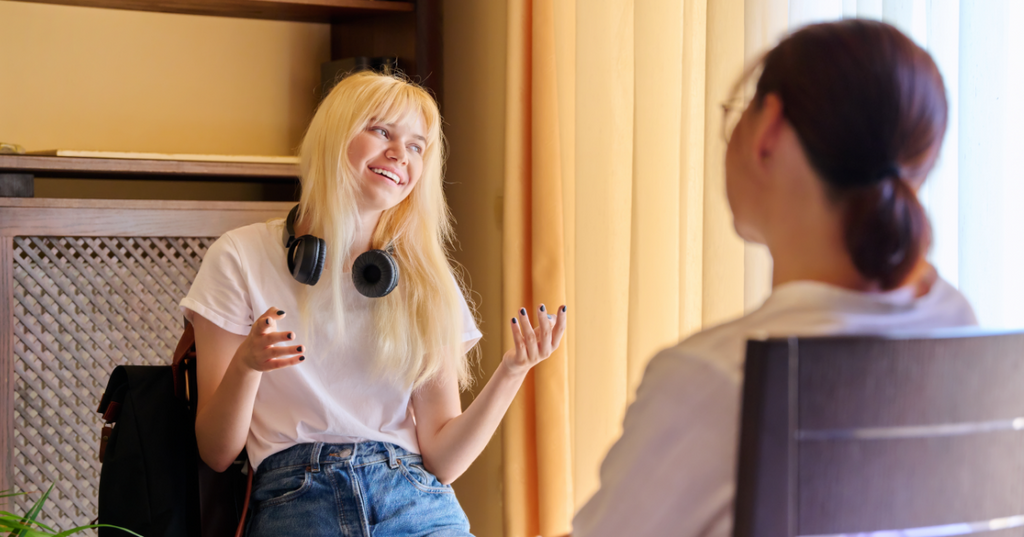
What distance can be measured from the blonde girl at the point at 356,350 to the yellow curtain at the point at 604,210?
0.25m

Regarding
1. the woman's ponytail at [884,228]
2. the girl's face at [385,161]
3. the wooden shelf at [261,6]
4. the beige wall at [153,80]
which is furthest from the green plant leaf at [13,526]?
the wooden shelf at [261,6]

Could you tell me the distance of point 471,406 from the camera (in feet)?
4.77

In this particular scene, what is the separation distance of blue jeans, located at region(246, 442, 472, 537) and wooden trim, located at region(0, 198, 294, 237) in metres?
0.91

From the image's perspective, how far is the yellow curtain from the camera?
1.36 metres

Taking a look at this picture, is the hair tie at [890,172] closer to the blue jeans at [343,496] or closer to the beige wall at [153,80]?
the blue jeans at [343,496]

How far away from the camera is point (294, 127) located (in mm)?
2475

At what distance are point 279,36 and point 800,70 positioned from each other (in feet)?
6.93

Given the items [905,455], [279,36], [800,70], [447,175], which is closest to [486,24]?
[447,175]

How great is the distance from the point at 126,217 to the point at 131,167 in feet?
0.39

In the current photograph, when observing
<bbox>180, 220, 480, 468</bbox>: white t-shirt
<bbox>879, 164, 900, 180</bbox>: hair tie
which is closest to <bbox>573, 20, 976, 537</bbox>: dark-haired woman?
<bbox>879, 164, 900, 180</bbox>: hair tie

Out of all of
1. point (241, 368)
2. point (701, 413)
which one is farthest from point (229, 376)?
point (701, 413)

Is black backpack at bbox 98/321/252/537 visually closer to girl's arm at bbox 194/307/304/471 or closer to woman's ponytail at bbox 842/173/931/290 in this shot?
girl's arm at bbox 194/307/304/471

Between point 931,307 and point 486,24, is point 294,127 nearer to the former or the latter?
point 486,24

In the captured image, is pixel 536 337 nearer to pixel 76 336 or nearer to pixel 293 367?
pixel 293 367
